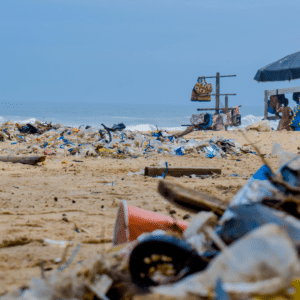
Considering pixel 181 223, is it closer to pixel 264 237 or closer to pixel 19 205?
pixel 264 237

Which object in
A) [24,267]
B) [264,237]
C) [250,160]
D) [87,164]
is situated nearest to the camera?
[264,237]

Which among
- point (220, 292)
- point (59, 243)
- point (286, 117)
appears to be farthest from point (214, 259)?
point (286, 117)

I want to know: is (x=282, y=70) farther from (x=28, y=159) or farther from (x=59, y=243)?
(x=59, y=243)

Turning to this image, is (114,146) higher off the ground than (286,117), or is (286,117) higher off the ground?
(286,117)

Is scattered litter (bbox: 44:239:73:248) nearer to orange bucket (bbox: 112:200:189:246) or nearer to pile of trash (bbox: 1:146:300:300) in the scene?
orange bucket (bbox: 112:200:189:246)

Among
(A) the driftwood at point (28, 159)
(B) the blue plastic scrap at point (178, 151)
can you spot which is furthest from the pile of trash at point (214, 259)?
(B) the blue plastic scrap at point (178, 151)

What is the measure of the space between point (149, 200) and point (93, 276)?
2.38 metres

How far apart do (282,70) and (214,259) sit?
1161cm

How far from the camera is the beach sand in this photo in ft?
6.84

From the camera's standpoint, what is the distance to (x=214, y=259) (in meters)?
A: 0.90

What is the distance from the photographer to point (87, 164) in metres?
6.55

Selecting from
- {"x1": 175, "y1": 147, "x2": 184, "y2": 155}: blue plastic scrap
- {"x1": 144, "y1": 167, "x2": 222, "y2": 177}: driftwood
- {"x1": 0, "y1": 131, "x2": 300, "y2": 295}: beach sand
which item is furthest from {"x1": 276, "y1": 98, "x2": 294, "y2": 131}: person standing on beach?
{"x1": 144, "y1": 167, "x2": 222, "y2": 177}: driftwood

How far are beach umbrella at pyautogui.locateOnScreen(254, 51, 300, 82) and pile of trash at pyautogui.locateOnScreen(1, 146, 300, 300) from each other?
34.9ft

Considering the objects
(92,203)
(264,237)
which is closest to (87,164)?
(92,203)
